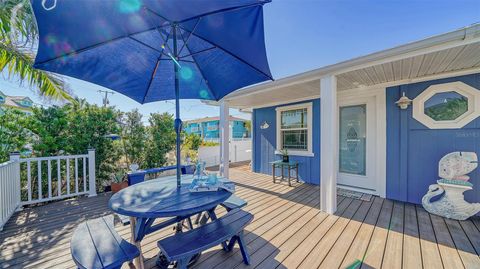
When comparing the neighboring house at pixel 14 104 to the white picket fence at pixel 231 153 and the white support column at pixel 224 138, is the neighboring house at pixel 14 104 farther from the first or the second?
the white picket fence at pixel 231 153

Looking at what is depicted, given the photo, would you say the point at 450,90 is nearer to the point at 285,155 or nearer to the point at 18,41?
the point at 285,155

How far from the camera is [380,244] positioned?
7.29 ft

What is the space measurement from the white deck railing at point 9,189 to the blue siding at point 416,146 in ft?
21.4

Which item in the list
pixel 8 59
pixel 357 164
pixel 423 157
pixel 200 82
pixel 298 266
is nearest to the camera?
pixel 298 266

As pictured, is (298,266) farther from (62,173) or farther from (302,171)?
(62,173)

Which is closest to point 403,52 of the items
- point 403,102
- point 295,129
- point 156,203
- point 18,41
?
point 403,102

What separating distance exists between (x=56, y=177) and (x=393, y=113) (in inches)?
278

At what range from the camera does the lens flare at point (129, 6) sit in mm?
1228

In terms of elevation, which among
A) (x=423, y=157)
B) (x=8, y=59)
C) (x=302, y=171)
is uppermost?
(x=8, y=59)

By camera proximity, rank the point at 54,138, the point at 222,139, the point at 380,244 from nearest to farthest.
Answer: the point at 380,244 → the point at 54,138 → the point at 222,139

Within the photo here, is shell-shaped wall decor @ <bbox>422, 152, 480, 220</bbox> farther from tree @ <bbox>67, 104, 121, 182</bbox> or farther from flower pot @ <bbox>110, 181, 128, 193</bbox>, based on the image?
tree @ <bbox>67, 104, 121, 182</bbox>

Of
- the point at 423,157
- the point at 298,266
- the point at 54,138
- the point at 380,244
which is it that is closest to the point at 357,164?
the point at 423,157

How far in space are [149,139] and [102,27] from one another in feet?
13.4

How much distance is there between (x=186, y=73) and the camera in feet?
8.55
